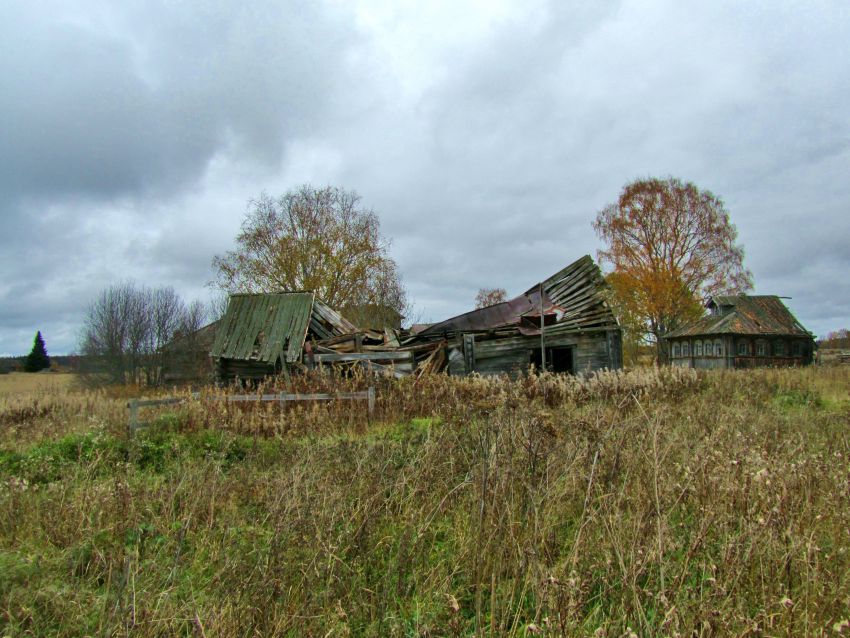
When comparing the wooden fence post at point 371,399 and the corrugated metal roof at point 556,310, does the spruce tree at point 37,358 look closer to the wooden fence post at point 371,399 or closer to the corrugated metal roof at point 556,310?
the corrugated metal roof at point 556,310

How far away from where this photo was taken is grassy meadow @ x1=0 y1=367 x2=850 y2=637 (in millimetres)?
2449

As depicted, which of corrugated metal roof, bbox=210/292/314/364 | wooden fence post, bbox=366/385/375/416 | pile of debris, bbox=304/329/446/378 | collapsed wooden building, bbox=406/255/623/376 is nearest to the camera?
wooden fence post, bbox=366/385/375/416

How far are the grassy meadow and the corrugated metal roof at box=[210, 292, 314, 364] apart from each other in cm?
1138

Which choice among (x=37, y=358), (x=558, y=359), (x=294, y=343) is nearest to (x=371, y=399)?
(x=294, y=343)

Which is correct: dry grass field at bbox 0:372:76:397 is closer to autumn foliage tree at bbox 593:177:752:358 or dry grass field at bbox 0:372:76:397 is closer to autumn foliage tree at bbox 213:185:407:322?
autumn foliage tree at bbox 213:185:407:322

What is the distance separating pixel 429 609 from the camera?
113 inches

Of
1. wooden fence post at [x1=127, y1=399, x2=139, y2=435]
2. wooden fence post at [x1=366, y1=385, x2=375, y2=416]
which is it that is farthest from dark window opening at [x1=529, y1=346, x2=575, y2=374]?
wooden fence post at [x1=127, y1=399, x2=139, y2=435]

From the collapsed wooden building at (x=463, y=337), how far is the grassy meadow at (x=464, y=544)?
11525mm

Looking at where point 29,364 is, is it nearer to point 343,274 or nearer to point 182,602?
point 343,274

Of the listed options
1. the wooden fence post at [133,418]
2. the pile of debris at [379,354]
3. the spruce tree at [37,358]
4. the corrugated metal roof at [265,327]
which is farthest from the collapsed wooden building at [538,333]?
the spruce tree at [37,358]

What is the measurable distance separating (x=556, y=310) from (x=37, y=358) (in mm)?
64095

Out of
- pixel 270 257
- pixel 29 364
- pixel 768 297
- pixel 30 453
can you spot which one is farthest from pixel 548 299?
pixel 29 364

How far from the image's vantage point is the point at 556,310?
18344 mm

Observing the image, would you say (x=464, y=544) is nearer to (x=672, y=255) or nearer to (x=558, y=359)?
(x=558, y=359)
